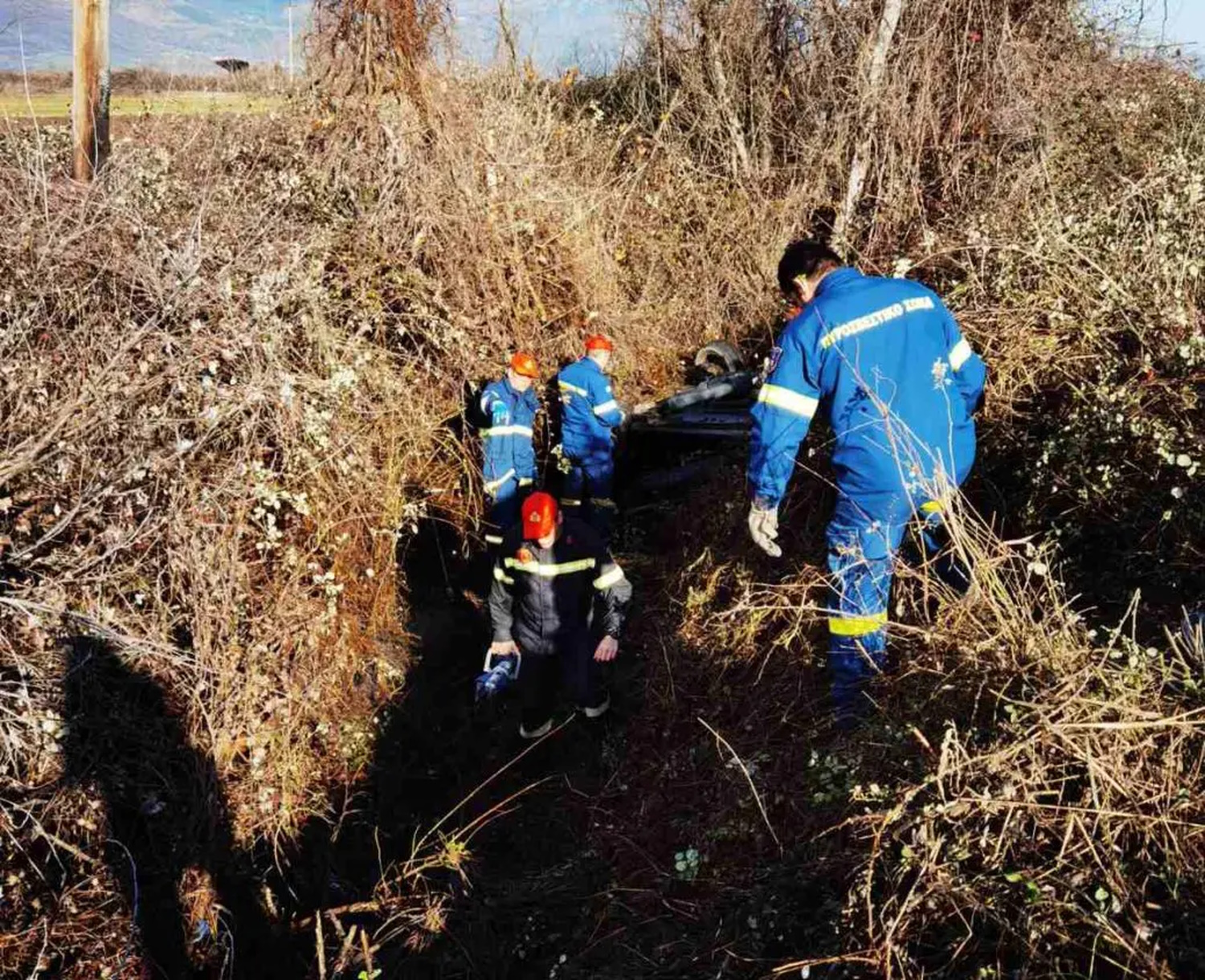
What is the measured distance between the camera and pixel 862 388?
11.5 feet

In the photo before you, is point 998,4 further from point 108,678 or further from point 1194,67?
point 108,678

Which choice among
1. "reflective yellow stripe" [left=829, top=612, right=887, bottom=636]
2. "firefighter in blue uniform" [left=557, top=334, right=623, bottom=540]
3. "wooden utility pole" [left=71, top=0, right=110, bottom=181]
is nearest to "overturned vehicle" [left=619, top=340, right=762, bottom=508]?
"firefighter in blue uniform" [left=557, top=334, right=623, bottom=540]

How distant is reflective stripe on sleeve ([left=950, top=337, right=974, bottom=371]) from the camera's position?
385 centimetres

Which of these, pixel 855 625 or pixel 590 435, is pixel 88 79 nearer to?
pixel 590 435

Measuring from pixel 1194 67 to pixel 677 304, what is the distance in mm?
6004

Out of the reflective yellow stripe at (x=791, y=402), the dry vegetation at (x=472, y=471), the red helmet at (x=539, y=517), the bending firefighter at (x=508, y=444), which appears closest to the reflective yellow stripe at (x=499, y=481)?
the bending firefighter at (x=508, y=444)

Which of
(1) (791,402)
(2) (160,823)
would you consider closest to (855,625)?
(1) (791,402)

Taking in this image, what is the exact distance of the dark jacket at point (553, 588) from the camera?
4.61 metres

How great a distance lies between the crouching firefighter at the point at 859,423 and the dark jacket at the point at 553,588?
1206mm

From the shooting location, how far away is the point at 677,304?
8.67 meters

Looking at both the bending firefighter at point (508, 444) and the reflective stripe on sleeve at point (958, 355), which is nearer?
the reflective stripe on sleeve at point (958, 355)

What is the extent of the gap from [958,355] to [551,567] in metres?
2.26

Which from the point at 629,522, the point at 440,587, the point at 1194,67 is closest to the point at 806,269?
the point at 629,522

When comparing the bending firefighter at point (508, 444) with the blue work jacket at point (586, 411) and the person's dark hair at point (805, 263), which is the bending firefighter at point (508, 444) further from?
the person's dark hair at point (805, 263)
